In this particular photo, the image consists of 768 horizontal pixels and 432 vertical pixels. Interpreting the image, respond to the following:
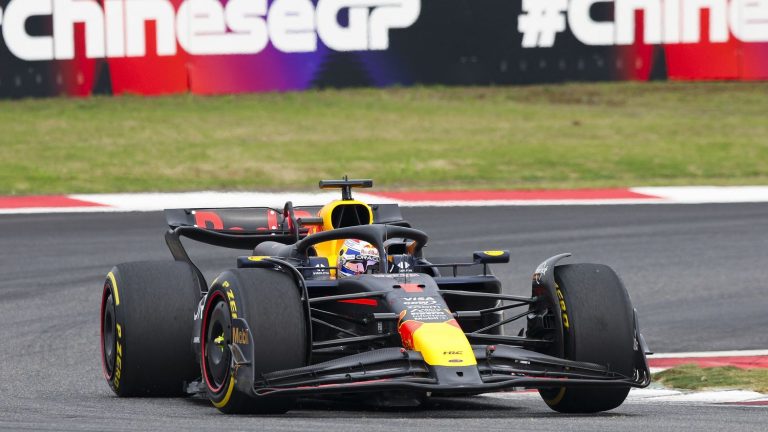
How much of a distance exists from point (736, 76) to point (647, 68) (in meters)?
1.36

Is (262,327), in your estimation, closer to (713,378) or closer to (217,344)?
(217,344)

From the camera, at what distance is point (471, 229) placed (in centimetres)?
1573

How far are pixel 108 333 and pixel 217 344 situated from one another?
1356 mm

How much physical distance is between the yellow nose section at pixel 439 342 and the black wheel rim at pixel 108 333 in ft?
6.68

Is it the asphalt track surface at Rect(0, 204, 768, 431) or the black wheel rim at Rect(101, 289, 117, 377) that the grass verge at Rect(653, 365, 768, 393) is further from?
the black wheel rim at Rect(101, 289, 117, 377)

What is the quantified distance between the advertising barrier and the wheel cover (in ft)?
48.9

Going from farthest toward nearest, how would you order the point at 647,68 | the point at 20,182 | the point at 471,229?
the point at 647,68, the point at 20,182, the point at 471,229

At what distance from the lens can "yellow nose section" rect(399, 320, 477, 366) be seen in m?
6.94

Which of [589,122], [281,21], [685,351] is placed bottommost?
[685,351]

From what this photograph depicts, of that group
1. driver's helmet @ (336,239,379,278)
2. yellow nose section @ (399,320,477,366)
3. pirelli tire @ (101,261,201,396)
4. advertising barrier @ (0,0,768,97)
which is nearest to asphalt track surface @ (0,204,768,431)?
pirelli tire @ (101,261,201,396)

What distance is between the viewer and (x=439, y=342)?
7004 millimetres

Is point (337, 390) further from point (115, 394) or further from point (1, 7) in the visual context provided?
point (1, 7)

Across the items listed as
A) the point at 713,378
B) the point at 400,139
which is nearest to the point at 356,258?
the point at 713,378

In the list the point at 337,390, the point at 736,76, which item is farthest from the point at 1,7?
the point at 337,390
